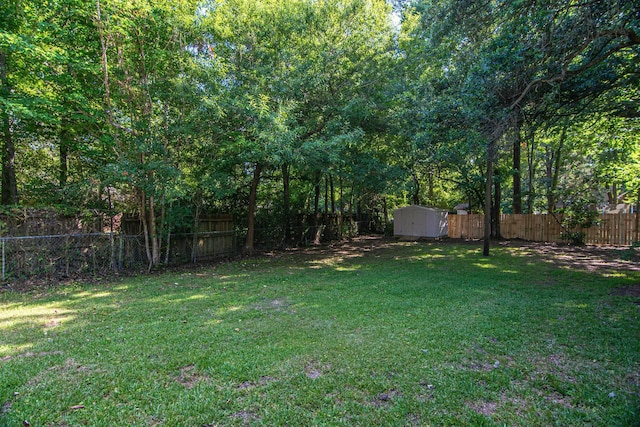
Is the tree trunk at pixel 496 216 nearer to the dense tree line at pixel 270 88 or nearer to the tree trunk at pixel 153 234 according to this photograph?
the dense tree line at pixel 270 88

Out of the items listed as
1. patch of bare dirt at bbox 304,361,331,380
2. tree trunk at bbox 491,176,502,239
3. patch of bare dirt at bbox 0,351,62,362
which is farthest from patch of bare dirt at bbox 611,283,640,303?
tree trunk at bbox 491,176,502,239

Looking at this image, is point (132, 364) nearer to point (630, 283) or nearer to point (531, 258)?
point (630, 283)

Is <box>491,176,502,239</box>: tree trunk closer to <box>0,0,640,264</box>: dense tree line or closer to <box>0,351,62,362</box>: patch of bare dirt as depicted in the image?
<box>0,0,640,264</box>: dense tree line

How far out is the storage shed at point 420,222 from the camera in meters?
17.8

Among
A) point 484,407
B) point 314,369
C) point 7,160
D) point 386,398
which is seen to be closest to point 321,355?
point 314,369

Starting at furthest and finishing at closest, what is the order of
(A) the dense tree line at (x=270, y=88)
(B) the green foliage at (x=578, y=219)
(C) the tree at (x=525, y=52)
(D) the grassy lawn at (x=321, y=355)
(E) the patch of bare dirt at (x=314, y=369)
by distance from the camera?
1. (B) the green foliage at (x=578, y=219)
2. (A) the dense tree line at (x=270, y=88)
3. (C) the tree at (x=525, y=52)
4. (E) the patch of bare dirt at (x=314, y=369)
5. (D) the grassy lawn at (x=321, y=355)

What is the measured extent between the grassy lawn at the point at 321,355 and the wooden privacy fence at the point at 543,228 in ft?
30.9

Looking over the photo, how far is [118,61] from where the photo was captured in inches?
316

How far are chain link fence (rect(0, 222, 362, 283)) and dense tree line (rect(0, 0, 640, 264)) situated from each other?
1.76ft

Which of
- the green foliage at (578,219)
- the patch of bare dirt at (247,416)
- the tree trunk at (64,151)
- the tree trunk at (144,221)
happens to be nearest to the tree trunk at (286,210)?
the tree trunk at (144,221)

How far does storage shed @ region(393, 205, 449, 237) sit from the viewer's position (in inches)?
700

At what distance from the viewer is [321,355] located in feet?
11.6

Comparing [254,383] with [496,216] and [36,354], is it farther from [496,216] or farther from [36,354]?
[496,216]

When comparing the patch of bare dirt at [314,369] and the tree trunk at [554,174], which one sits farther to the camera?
the tree trunk at [554,174]
